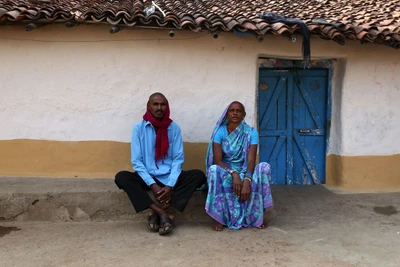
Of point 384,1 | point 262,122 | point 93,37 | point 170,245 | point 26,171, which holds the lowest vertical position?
point 170,245

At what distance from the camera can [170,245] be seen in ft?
12.3

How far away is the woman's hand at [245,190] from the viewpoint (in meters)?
4.01

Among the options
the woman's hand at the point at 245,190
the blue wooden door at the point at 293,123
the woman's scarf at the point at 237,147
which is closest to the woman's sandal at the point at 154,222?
the woman's scarf at the point at 237,147

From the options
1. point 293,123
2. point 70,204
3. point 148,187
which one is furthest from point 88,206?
point 293,123

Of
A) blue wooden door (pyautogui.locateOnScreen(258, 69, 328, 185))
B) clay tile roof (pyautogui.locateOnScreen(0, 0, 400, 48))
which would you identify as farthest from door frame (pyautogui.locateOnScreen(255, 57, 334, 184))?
clay tile roof (pyautogui.locateOnScreen(0, 0, 400, 48))

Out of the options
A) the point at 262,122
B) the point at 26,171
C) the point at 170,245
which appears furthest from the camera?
the point at 262,122

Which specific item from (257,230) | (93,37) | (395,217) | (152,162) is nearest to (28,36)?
(93,37)

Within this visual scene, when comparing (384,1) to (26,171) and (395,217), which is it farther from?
(26,171)

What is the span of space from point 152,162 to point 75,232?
1047mm

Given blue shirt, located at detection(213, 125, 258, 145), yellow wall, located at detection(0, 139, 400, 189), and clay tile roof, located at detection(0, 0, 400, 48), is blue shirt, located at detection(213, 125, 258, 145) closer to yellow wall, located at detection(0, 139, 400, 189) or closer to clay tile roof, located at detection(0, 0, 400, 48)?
yellow wall, located at detection(0, 139, 400, 189)

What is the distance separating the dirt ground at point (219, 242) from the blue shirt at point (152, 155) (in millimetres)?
582

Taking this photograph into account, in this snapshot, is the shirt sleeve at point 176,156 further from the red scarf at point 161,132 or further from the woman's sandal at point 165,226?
the woman's sandal at point 165,226

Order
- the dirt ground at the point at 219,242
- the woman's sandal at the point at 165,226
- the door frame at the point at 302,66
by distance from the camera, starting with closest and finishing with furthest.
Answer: the dirt ground at the point at 219,242
the woman's sandal at the point at 165,226
the door frame at the point at 302,66

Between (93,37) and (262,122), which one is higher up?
(93,37)
